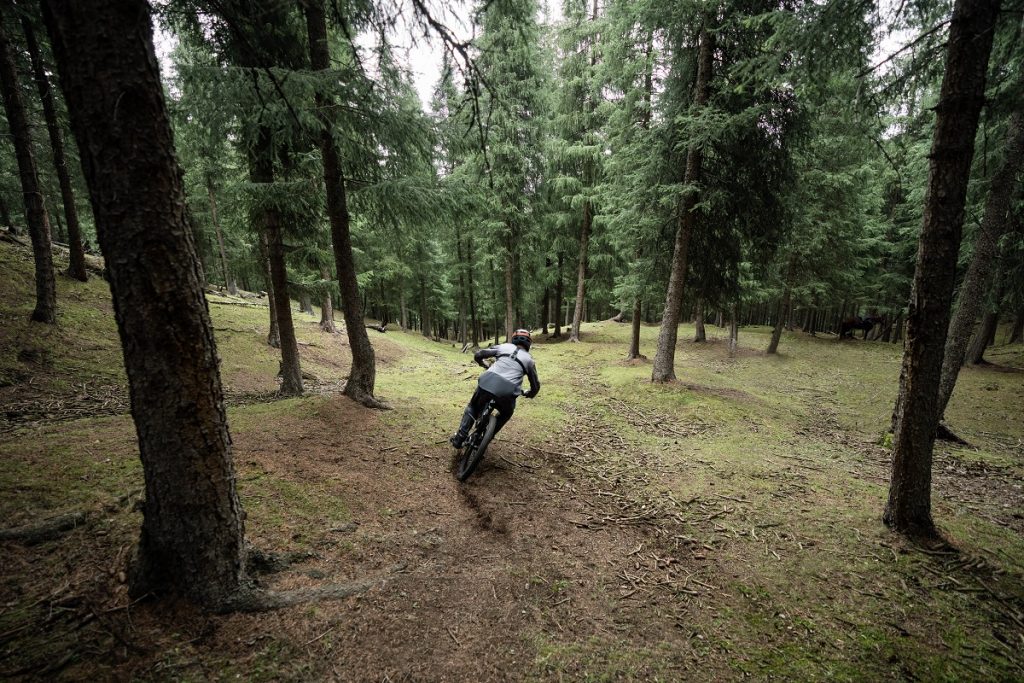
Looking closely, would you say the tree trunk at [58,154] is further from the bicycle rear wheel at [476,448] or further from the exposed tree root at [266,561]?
the bicycle rear wheel at [476,448]

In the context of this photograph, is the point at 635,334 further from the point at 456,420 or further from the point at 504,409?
the point at 504,409

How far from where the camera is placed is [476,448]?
5660 mm

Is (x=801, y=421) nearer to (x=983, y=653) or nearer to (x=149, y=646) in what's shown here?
(x=983, y=653)

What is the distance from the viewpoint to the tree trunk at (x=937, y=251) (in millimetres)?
3734

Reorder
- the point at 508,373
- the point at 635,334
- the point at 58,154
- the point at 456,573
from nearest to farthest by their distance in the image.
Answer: the point at 456,573
the point at 508,373
the point at 58,154
the point at 635,334

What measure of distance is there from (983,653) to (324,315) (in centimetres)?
2136

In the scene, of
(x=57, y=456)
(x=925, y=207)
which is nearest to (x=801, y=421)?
(x=925, y=207)

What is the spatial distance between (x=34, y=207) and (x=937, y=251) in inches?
668

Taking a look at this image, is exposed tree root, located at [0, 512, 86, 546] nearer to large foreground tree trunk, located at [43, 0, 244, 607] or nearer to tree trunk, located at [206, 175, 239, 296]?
large foreground tree trunk, located at [43, 0, 244, 607]

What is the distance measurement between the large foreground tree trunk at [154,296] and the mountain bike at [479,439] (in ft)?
9.91

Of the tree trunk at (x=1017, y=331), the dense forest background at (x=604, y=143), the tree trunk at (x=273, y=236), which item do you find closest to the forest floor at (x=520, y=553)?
the tree trunk at (x=273, y=236)

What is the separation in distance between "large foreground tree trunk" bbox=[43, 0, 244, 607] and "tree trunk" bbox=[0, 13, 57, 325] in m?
11.1

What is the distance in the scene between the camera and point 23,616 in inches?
94.1

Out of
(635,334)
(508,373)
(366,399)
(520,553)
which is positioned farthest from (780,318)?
(520,553)
